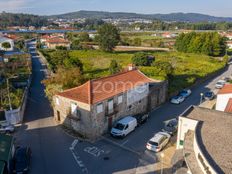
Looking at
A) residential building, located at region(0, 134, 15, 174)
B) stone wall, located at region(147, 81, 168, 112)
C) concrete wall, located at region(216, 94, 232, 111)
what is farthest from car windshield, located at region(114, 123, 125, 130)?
concrete wall, located at region(216, 94, 232, 111)

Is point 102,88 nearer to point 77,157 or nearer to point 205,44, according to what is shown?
point 77,157

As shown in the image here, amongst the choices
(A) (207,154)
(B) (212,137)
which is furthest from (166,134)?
(A) (207,154)

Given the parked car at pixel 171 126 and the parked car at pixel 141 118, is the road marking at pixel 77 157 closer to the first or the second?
the parked car at pixel 141 118

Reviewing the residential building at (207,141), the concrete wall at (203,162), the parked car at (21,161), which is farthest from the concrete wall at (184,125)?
the parked car at (21,161)

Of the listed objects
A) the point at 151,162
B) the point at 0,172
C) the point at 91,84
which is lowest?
the point at 151,162

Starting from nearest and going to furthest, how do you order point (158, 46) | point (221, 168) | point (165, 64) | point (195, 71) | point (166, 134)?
point (221, 168), point (166, 134), point (165, 64), point (195, 71), point (158, 46)

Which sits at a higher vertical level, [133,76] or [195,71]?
[133,76]

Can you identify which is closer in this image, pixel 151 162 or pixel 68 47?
pixel 151 162

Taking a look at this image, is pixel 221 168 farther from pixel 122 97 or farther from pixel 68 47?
pixel 68 47
